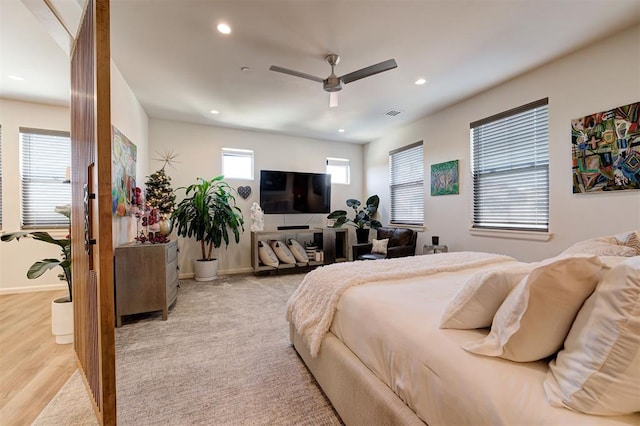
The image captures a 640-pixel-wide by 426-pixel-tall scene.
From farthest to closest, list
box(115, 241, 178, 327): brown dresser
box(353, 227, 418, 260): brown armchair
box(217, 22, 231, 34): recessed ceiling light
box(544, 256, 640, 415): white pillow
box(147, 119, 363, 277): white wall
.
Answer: box(147, 119, 363, 277): white wall
box(353, 227, 418, 260): brown armchair
box(115, 241, 178, 327): brown dresser
box(217, 22, 231, 34): recessed ceiling light
box(544, 256, 640, 415): white pillow

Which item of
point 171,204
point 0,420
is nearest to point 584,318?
point 0,420

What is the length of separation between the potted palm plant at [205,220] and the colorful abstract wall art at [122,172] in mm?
900

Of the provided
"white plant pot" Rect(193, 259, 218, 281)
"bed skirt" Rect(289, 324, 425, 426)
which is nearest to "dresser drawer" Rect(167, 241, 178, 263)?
"white plant pot" Rect(193, 259, 218, 281)

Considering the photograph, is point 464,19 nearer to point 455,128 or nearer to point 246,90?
point 455,128

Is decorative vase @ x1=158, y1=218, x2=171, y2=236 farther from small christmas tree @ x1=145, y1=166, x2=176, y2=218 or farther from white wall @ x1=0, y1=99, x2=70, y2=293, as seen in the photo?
white wall @ x1=0, y1=99, x2=70, y2=293

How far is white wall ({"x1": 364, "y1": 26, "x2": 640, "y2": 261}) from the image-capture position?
2.33 m

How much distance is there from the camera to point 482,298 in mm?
1083

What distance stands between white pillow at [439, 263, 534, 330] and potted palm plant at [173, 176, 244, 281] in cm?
385

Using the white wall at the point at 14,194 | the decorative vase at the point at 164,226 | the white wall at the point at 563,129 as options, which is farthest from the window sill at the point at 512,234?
the white wall at the point at 14,194

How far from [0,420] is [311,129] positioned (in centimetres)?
471

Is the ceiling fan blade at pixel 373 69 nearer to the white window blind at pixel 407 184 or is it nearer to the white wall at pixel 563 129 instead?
the white wall at pixel 563 129

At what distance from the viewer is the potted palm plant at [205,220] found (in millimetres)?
4223

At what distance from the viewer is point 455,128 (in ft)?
12.8

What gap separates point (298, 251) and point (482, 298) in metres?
4.04
